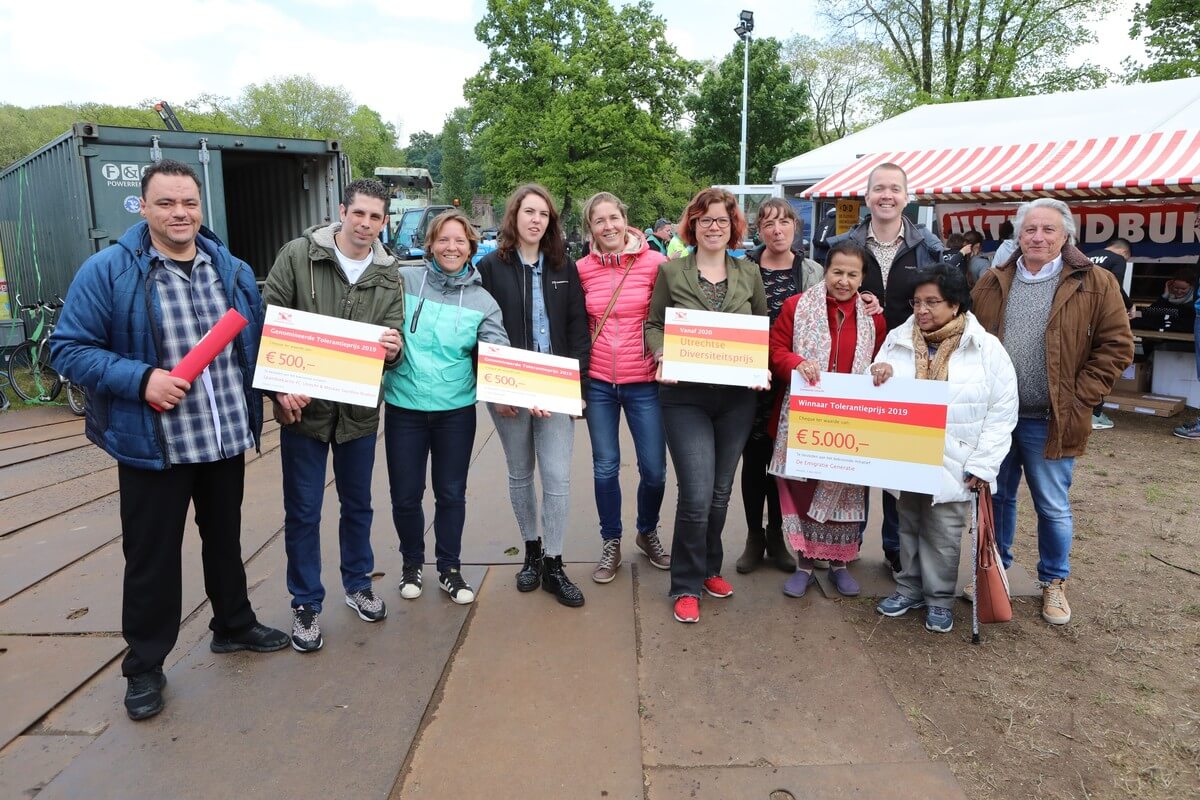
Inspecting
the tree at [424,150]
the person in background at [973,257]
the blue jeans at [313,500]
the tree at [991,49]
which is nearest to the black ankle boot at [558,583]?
the blue jeans at [313,500]

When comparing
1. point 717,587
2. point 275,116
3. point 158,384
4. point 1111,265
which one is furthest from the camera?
point 275,116

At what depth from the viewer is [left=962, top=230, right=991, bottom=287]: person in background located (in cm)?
792

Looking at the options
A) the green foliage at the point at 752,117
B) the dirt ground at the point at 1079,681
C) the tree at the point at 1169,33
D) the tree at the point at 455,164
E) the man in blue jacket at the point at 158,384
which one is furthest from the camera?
the tree at the point at 455,164

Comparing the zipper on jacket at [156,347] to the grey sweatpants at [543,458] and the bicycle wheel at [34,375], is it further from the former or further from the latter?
the bicycle wheel at [34,375]

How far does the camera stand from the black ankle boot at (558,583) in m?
3.69

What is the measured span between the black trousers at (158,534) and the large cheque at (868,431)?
97.2 inches

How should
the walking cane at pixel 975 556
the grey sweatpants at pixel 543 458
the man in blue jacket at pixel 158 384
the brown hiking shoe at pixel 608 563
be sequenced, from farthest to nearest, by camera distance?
the brown hiking shoe at pixel 608 563 < the grey sweatpants at pixel 543 458 < the walking cane at pixel 975 556 < the man in blue jacket at pixel 158 384

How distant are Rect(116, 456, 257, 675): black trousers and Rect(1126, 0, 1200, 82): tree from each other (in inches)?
981

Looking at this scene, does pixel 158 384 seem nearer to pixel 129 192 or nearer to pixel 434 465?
pixel 434 465

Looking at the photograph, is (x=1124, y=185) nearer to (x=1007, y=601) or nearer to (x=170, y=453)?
(x=1007, y=601)

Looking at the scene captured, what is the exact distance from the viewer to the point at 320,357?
3.07 meters

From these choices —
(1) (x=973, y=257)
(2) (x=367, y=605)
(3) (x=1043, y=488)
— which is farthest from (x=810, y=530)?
(1) (x=973, y=257)

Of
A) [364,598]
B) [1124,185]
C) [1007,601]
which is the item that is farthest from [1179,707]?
[1124,185]

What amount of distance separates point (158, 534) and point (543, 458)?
5.36 feet
